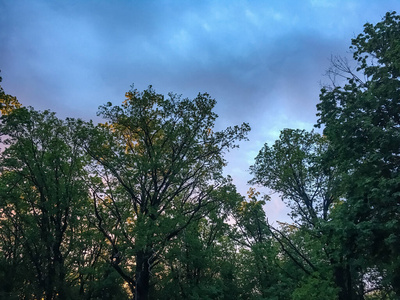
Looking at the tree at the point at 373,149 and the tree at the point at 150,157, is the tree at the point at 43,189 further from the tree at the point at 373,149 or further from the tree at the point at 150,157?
the tree at the point at 373,149

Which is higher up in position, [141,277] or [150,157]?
[150,157]

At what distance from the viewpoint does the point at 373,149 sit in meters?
12.3

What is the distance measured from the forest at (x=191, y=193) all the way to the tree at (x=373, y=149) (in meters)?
0.06

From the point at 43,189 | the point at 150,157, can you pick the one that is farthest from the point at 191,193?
the point at 43,189

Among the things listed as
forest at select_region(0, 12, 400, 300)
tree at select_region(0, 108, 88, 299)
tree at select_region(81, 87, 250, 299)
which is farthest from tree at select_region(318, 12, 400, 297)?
tree at select_region(0, 108, 88, 299)

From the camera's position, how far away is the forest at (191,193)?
475 inches

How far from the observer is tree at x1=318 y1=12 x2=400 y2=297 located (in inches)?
432

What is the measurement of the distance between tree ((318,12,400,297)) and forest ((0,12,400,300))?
6cm

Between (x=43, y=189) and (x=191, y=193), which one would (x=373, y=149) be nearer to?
(x=191, y=193)

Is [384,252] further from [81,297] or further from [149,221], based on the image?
[81,297]

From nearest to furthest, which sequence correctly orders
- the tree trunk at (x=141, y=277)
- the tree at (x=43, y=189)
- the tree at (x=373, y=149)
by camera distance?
the tree at (x=373, y=149) → the tree trunk at (x=141, y=277) → the tree at (x=43, y=189)

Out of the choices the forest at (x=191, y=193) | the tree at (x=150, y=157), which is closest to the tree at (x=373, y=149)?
the forest at (x=191, y=193)

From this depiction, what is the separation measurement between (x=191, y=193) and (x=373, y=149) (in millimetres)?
12085

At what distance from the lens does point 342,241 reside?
39.6ft
